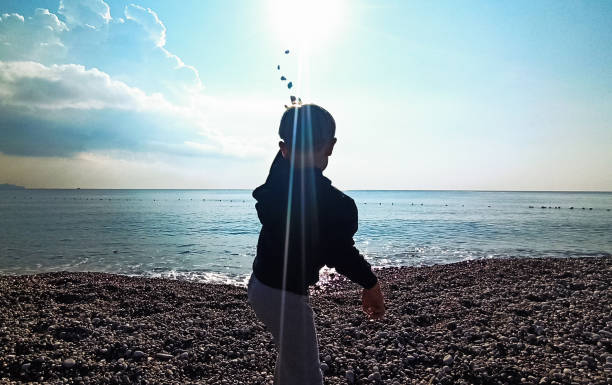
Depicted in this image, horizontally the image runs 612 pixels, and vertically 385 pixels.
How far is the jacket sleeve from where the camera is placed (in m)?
2.50

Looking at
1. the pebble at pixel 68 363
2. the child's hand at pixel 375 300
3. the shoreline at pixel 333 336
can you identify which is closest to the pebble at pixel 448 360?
the shoreline at pixel 333 336

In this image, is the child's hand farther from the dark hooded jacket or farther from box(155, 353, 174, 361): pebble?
box(155, 353, 174, 361): pebble

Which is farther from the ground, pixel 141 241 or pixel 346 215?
pixel 346 215

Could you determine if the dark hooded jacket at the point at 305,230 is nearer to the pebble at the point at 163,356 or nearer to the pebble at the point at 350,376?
the pebble at the point at 350,376

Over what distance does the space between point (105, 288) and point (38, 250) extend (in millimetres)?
14830

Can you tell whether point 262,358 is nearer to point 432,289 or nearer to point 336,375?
point 336,375

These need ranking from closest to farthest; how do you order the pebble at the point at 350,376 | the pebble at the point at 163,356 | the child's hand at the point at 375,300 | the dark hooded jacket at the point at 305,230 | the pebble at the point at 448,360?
the dark hooded jacket at the point at 305,230 → the child's hand at the point at 375,300 → the pebble at the point at 350,376 → the pebble at the point at 448,360 → the pebble at the point at 163,356

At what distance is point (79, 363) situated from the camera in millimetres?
5223

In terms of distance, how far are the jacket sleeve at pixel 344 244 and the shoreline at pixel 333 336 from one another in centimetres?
324

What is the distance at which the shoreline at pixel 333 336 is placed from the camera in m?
5.07

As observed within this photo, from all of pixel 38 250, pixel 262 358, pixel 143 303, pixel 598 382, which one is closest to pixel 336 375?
pixel 262 358

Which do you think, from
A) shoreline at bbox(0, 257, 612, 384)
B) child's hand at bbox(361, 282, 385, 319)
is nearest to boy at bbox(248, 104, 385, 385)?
child's hand at bbox(361, 282, 385, 319)

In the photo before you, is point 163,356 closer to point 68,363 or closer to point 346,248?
point 68,363

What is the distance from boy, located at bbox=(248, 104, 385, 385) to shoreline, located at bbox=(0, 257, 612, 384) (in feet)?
9.80
